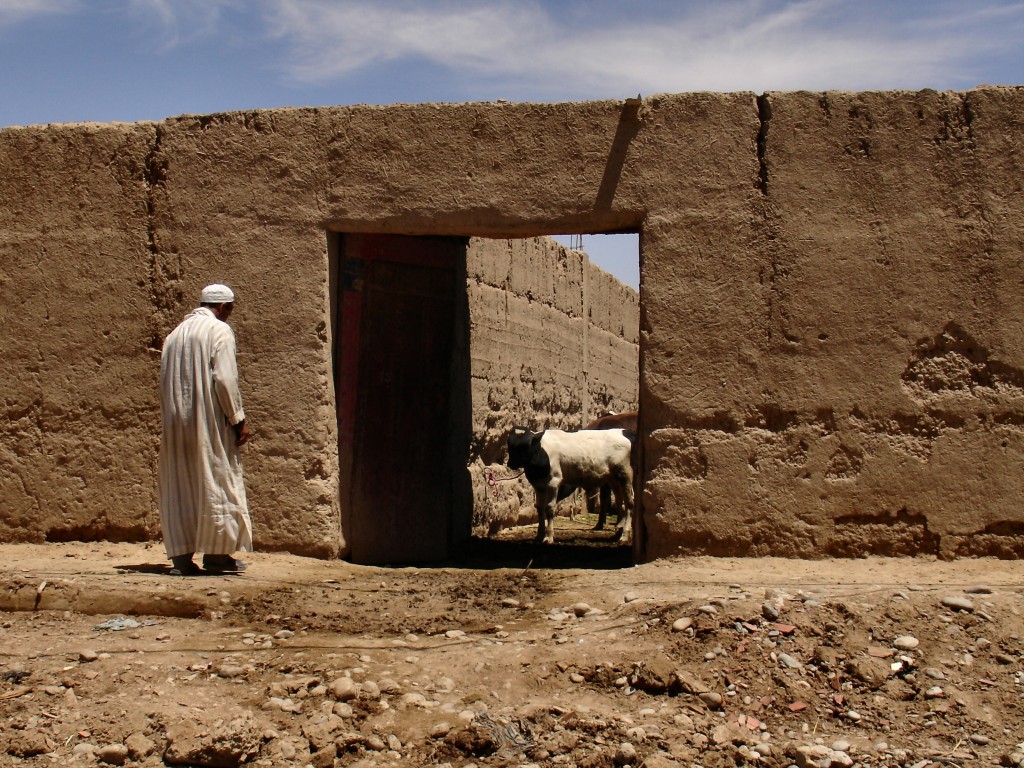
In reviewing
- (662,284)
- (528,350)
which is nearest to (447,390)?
(662,284)

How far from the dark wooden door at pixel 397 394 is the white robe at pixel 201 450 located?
114 centimetres

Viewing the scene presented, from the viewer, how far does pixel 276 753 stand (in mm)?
4152

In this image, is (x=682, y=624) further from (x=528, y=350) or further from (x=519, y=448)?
(x=528, y=350)

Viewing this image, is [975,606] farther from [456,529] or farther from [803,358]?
[456,529]

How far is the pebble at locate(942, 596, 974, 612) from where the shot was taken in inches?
203

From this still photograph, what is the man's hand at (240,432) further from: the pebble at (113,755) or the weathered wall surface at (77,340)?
the pebble at (113,755)

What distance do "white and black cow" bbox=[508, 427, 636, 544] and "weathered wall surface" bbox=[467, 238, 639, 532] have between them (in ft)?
1.43

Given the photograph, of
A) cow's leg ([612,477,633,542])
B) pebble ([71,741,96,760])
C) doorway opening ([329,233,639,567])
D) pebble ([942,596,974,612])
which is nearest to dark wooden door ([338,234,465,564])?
doorway opening ([329,233,639,567])

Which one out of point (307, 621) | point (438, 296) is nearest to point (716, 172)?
point (438, 296)

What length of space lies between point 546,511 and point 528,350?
1.90m

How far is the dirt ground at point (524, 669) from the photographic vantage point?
423cm

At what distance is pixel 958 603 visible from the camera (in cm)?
519

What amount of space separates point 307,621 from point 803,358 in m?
2.84

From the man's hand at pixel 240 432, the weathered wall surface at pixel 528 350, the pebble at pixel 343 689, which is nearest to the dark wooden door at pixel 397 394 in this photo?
the man's hand at pixel 240 432
